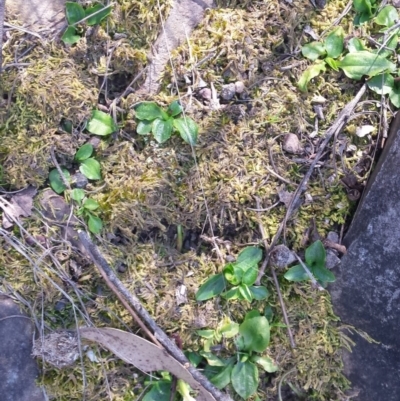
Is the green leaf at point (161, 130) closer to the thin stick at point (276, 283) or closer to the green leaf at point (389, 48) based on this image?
the thin stick at point (276, 283)

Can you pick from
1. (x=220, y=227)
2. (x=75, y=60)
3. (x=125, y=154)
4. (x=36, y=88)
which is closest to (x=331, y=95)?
(x=220, y=227)

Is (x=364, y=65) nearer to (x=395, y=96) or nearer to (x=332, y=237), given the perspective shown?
(x=395, y=96)

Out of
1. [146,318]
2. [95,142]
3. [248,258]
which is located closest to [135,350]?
[146,318]

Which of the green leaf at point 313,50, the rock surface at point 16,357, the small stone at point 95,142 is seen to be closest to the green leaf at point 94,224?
the small stone at point 95,142

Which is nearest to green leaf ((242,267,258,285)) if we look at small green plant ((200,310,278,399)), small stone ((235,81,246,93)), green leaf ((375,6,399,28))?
small green plant ((200,310,278,399))

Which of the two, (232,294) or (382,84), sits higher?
(382,84)

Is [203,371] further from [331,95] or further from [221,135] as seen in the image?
[331,95]
